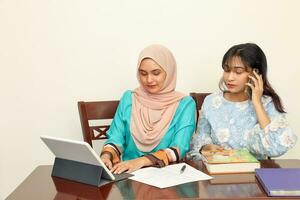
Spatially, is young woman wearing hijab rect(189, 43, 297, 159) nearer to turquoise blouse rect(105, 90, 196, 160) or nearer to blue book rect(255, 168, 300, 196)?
turquoise blouse rect(105, 90, 196, 160)

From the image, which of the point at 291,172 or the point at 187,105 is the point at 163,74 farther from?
the point at 291,172

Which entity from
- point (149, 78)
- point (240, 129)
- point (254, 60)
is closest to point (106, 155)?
point (149, 78)

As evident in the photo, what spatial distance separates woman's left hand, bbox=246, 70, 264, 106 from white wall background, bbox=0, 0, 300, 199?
0.65m

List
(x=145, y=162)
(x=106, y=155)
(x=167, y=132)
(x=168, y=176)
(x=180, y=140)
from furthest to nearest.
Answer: (x=167, y=132) < (x=180, y=140) < (x=106, y=155) < (x=145, y=162) < (x=168, y=176)

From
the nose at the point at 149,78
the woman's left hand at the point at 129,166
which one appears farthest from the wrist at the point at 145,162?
the nose at the point at 149,78

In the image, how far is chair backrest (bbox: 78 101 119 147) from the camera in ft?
5.93

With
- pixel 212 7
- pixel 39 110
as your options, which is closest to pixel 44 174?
pixel 39 110

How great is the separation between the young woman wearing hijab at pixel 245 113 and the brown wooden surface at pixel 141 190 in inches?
14.6

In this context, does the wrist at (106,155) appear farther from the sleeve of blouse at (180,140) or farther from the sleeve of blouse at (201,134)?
the sleeve of blouse at (201,134)

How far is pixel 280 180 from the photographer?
1.12 m

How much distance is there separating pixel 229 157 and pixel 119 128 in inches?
24.9

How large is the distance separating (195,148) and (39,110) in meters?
1.10

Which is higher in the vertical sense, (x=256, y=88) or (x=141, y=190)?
(x=256, y=88)

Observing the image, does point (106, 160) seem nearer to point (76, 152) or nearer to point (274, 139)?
point (76, 152)
